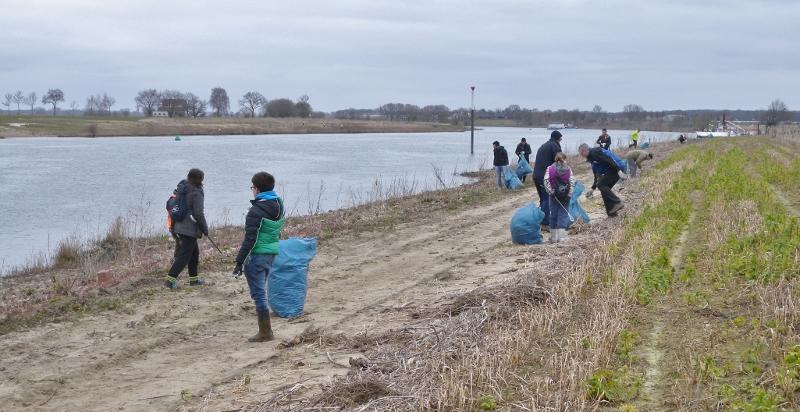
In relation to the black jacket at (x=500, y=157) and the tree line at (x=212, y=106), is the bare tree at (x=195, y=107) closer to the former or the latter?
the tree line at (x=212, y=106)

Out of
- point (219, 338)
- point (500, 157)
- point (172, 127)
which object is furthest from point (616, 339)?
point (172, 127)

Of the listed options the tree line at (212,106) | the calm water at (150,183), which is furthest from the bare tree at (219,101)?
the calm water at (150,183)

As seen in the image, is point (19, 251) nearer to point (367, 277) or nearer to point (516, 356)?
point (367, 277)

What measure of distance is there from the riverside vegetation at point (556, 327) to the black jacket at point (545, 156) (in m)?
1.35

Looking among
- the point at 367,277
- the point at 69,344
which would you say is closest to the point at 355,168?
the point at 367,277

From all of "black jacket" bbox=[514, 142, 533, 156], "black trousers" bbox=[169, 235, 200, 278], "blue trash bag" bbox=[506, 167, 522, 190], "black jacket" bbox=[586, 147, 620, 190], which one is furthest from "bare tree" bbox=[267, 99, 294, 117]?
"black trousers" bbox=[169, 235, 200, 278]

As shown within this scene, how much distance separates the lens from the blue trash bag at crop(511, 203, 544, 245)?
13.3 m

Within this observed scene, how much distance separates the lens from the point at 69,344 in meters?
8.34

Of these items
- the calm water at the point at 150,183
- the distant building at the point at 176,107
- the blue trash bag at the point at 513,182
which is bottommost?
the calm water at the point at 150,183

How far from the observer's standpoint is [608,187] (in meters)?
15.2

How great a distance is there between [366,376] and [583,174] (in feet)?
78.4

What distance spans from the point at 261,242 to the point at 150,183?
27585 mm

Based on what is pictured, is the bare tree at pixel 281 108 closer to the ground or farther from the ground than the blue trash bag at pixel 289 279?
farther from the ground

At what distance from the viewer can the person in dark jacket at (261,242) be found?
8.12 meters
